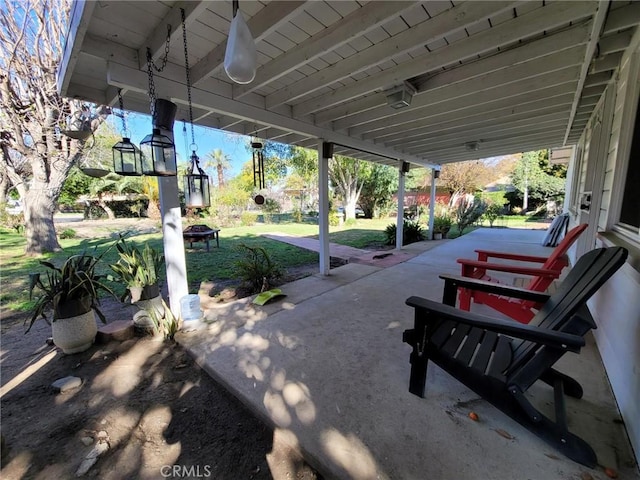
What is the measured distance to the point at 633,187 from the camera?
2.21 m

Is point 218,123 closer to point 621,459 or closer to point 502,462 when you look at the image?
point 502,462

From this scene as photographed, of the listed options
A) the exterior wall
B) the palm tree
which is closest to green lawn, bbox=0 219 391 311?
the exterior wall

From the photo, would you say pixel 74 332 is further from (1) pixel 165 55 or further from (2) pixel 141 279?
(1) pixel 165 55

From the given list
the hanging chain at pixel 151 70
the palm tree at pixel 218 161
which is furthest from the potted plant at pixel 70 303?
the palm tree at pixel 218 161

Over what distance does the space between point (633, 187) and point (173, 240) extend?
4204 millimetres

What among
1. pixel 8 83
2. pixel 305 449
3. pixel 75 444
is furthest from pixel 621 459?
pixel 8 83

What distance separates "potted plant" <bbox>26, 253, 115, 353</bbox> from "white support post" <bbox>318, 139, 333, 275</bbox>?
3.04 m

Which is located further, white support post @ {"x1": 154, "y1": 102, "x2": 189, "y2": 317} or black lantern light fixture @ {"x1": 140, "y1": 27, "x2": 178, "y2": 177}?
white support post @ {"x1": 154, "y1": 102, "x2": 189, "y2": 317}

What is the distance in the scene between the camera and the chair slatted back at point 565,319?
138 cm

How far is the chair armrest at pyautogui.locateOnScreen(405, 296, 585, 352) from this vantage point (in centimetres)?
126

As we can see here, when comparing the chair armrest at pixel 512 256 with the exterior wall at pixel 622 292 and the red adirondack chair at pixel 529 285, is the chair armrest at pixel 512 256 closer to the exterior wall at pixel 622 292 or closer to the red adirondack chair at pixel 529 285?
the red adirondack chair at pixel 529 285

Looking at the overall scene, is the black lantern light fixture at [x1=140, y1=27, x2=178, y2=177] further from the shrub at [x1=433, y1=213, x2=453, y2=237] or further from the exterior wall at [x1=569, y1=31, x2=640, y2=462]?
the shrub at [x1=433, y1=213, x2=453, y2=237]

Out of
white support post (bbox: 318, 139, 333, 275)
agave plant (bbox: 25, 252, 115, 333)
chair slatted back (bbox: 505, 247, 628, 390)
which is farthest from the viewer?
white support post (bbox: 318, 139, 333, 275)

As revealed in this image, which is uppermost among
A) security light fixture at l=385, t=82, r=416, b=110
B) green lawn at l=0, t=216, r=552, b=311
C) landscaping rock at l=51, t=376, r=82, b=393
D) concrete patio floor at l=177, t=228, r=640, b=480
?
security light fixture at l=385, t=82, r=416, b=110
